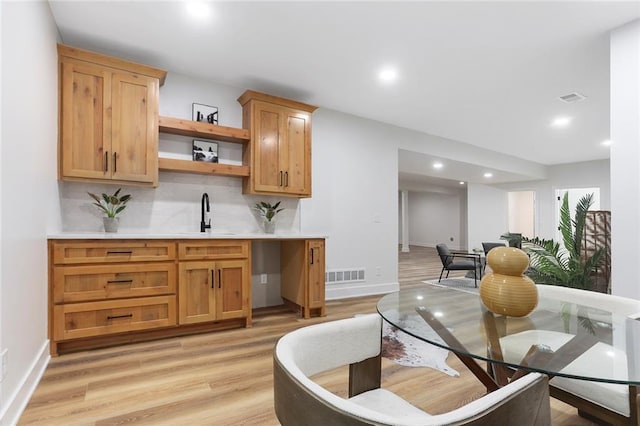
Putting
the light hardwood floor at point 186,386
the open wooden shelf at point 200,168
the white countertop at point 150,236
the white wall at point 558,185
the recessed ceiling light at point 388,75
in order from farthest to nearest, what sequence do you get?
the white wall at point 558,185
the recessed ceiling light at point 388,75
the open wooden shelf at point 200,168
the white countertop at point 150,236
the light hardwood floor at point 186,386

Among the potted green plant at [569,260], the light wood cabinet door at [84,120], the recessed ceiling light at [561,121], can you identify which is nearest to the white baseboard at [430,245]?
the recessed ceiling light at [561,121]

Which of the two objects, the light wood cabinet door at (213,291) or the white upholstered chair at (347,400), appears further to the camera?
the light wood cabinet door at (213,291)

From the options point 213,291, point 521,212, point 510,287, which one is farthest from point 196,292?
point 521,212

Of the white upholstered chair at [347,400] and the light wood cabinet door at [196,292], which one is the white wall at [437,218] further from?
the white upholstered chair at [347,400]

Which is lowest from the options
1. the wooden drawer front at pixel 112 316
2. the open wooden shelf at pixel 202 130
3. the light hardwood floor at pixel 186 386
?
the light hardwood floor at pixel 186 386

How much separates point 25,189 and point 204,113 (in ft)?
6.66

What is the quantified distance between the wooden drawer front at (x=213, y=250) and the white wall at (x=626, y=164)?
3099 mm

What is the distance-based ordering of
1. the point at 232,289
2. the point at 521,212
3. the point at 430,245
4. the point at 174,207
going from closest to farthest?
the point at 232,289, the point at 174,207, the point at 521,212, the point at 430,245

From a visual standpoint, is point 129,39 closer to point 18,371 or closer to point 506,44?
point 18,371

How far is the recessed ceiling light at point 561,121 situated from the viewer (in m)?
4.98

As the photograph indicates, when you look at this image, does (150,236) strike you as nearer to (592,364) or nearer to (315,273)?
(315,273)

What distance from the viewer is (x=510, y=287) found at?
4.63 ft

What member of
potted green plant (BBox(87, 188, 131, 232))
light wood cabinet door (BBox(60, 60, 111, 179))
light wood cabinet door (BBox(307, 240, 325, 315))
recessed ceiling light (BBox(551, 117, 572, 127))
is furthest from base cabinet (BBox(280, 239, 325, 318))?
recessed ceiling light (BBox(551, 117, 572, 127))

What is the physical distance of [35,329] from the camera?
6.99ft
